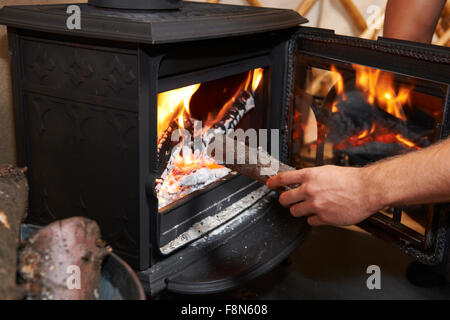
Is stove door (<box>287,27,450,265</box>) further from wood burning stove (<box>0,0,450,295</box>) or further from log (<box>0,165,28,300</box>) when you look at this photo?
log (<box>0,165,28,300</box>)

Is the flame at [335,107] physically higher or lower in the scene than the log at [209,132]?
higher

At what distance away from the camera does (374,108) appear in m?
1.02

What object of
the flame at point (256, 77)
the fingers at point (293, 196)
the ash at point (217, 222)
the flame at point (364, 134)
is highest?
the flame at point (256, 77)

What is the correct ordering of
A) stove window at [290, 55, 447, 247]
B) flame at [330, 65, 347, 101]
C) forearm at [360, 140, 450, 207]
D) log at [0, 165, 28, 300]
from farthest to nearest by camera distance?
flame at [330, 65, 347, 101]
stove window at [290, 55, 447, 247]
forearm at [360, 140, 450, 207]
log at [0, 165, 28, 300]

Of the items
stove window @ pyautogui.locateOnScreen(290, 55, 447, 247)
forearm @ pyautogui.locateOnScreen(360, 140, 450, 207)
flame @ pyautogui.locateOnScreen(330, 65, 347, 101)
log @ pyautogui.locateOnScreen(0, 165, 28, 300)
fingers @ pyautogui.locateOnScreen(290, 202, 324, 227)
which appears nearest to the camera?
log @ pyautogui.locateOnScreen(0, 165, 28, 300)

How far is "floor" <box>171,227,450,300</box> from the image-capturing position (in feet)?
3.75

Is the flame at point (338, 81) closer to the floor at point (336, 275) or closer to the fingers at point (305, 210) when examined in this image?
the fingers at point (305, 210)

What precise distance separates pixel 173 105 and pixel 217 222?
0.26 metres

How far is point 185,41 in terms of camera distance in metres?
0.81

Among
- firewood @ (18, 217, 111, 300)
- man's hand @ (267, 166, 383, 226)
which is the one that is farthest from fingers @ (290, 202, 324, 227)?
firewood @ (18, 217, 111, 300)

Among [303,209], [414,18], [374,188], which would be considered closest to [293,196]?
[303,209]

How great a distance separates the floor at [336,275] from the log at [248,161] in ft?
0.90

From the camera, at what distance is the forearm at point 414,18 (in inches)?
45.5

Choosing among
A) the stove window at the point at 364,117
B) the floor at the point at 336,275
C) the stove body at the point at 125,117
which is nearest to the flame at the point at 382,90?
the stove window at the point at 364,117
